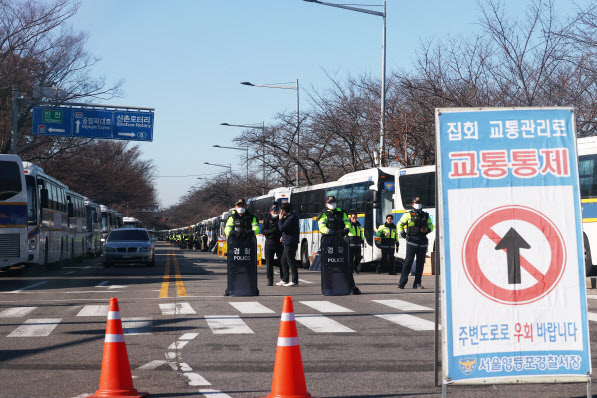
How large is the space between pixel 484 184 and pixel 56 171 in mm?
53377

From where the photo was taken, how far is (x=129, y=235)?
3575 cm

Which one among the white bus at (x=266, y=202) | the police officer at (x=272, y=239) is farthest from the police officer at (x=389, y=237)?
the white bus at (x=266, y=202)

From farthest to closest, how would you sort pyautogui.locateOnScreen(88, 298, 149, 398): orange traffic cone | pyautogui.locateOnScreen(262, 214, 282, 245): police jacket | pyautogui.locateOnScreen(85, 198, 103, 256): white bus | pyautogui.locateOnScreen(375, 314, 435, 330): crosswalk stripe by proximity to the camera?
pyautogui.locateOnScreen(85, 198, 103, 256): white bus
pyautogui.locateOnScreen(262, 214, 282, 245): police jacket
pyautogui.locateOnScreen(375, 314, 435, 330): crosswalk stripe
pyautogui.locateOnScreen(88, 298, 149, 398): orange traffic cone

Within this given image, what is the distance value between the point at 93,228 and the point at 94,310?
3980 cm

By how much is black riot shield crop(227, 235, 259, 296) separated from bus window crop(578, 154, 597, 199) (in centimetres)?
833

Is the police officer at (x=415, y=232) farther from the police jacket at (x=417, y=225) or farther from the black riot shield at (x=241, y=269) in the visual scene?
the black riot shield at (x=241, y=269)

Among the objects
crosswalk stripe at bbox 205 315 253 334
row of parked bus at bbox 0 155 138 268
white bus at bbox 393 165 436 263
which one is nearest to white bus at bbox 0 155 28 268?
row of parked bus at bbox 0 155 138 268

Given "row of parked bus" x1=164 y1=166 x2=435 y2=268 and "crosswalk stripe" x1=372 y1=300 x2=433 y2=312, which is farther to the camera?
"row of parked bus" x1=164 y1=166 x2=435 y2=268

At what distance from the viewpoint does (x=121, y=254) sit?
112 feet

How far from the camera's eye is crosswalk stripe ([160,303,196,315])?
46.0 feet

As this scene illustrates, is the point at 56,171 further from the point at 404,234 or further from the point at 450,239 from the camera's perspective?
the point at 450,239

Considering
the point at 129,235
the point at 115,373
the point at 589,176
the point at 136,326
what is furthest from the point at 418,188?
the point at 115,373

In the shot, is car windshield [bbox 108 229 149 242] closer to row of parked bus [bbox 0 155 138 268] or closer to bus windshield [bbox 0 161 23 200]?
row of parked bus [bbox 0 155 138 268]

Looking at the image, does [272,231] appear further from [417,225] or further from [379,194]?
[379,194]
